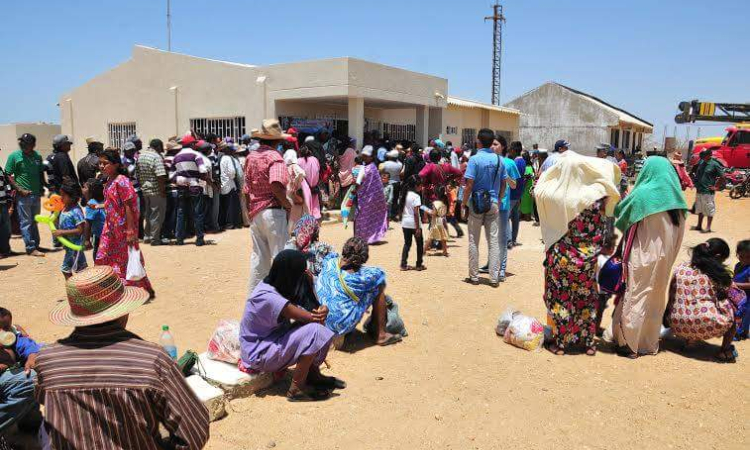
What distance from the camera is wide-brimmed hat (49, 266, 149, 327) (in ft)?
6.91

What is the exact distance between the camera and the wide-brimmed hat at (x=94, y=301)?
211 centimetres

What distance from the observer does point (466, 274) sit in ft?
25.0

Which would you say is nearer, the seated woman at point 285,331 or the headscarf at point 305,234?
the seated woman at point 285,331

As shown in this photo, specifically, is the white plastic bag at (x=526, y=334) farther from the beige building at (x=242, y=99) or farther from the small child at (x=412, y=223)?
the beige building at (x=242, y=99)

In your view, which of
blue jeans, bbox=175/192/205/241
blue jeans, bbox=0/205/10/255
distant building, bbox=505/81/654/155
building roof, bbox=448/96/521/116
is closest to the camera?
blue jeans, bbox=0/205/10/255

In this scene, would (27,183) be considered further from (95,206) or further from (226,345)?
(226,345)

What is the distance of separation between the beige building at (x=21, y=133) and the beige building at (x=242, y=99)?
5.62 meters

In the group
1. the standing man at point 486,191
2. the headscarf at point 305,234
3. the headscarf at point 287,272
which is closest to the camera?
the headscarf at point 287,272

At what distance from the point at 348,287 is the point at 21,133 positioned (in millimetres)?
24074

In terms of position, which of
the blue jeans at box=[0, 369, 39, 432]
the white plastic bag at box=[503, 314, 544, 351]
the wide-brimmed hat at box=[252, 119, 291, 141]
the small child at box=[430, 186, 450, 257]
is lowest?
the white plastic bag at box=[503, 314, 544, 351]

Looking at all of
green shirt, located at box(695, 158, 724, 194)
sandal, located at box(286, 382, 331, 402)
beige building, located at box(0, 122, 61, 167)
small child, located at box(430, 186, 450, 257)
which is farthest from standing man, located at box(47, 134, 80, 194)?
beige building, located at box(0, 122, 61, 167)

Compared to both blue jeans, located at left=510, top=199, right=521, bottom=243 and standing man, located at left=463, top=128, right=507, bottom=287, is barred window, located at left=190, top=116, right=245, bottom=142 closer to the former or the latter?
blue jeans, located at left=510, top=199, right=521, bottom=243

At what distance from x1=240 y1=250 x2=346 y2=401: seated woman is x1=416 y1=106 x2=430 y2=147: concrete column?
1317cm

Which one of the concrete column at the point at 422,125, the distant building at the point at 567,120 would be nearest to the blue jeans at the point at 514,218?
the concrete column at the point at 422,125
